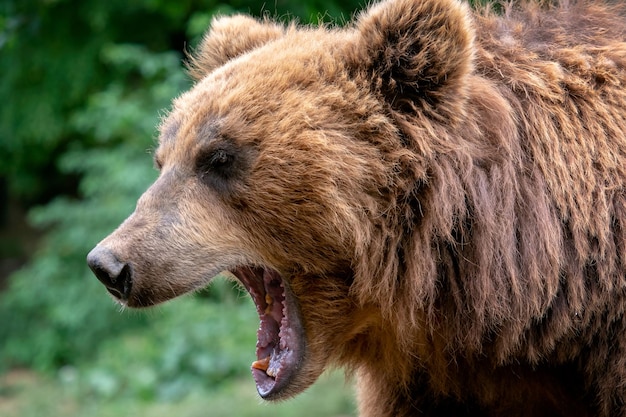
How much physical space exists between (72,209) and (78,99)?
4.36 ft

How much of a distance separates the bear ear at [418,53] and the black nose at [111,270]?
1080mm

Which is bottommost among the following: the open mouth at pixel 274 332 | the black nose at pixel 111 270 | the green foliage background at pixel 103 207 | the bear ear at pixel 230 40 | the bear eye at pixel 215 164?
the green foliage background at pixel 103 207

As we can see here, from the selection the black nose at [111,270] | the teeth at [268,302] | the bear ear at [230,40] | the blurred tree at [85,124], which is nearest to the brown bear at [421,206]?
the black nose at [111,270]

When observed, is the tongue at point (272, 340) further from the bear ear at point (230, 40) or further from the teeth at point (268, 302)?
the bear ear at point (230, 40)

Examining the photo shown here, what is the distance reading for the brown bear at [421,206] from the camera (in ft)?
9.64

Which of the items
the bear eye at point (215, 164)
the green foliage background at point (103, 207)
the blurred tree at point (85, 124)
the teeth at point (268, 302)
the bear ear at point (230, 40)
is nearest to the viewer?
the bear eye at point (215, 164)

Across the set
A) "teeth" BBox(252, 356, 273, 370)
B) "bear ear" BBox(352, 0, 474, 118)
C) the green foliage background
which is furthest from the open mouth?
the green foliage background

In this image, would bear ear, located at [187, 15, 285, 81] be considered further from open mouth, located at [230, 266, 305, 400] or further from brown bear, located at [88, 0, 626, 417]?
open mouth, located at [230, 266, 305, 400]

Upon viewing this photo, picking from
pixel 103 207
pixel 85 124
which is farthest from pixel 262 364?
pixel 85 124

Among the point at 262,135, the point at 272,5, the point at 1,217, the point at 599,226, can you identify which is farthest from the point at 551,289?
the point at 1,217

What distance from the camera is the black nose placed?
2.87m

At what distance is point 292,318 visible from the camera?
3.15 m

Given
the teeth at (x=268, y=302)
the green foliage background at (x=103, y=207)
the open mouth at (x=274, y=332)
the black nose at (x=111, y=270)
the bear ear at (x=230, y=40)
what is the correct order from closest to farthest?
the black nose at (x=111, y=270) < the open mouth at (x=274, y=332) < the teeth at (x=268, y=302) < the bear ear at (x=230, y=40) < the green foliage background at (x=103, y=207)

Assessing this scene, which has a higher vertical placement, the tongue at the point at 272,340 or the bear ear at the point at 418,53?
the bear ear at the point at 418,53
